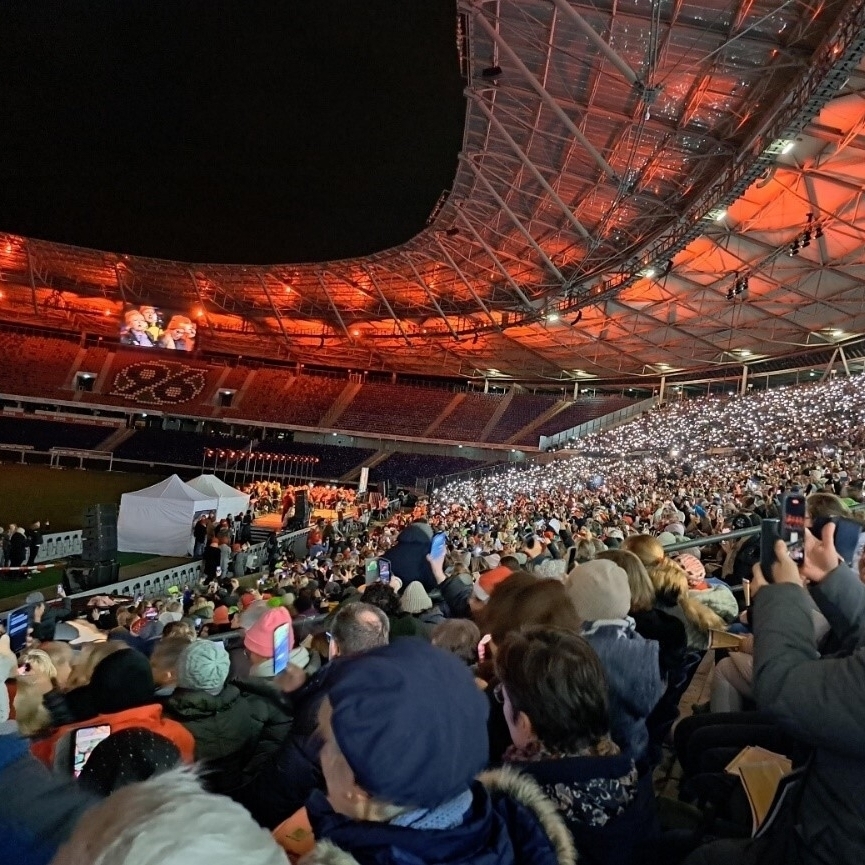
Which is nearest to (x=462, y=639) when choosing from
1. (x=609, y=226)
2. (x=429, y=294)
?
(x=609, y=226)

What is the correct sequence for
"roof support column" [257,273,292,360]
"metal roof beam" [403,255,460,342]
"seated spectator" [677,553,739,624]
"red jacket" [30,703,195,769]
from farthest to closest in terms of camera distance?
1. "roof support column" [257,273,292,360]
2. "metal roof beam" [403,255,460,342]
3. "seated spectator" [677,553,739,624]
4. "red jacket" [30,703,195,769]

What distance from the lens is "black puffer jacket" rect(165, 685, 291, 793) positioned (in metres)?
2.80

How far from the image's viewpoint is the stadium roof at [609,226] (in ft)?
44.1

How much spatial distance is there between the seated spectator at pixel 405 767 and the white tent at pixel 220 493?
2111 centimetres

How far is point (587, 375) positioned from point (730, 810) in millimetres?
46835

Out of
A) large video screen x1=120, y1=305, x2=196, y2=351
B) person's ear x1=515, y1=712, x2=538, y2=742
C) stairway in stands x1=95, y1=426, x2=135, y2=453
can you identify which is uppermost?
large video screen x1=120, y1=305, x2=196, y2=351

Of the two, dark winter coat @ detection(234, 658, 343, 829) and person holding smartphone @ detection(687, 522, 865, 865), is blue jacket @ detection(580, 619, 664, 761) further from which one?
dark winter coat @ detection(234, 658, 343, 829)

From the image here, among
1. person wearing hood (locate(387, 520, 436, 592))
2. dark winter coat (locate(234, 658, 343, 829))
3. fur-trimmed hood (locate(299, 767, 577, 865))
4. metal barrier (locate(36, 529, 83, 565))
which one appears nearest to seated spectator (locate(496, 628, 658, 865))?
fur-trimmed hood (locate(299, 767, 577, 865))

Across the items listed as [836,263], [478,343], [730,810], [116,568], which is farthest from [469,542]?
[478,343]

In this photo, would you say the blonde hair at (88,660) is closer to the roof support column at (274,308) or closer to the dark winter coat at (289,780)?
the dark winter coat at (289,780)

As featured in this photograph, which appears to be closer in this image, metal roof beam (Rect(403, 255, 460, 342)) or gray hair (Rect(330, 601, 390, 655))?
gray hair (Rect(330, 601, 390, 655))

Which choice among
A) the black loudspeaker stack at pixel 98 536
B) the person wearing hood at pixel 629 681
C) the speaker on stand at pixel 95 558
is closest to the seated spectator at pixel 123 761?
the person wearing hood at pixel 629 681

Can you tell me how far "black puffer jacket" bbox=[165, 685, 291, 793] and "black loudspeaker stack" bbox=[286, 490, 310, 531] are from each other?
21489 millimetres

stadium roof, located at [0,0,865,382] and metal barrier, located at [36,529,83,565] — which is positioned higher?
stadium roof, located at [0,0,865,382]
